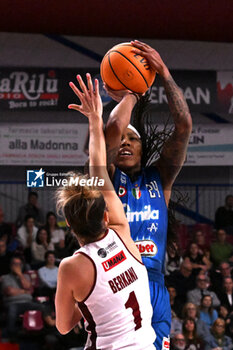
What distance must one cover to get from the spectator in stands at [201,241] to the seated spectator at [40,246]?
2417 millimetres

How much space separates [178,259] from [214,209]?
10.3 feet

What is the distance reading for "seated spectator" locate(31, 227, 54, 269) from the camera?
359 inches

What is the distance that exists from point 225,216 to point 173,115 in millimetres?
7292

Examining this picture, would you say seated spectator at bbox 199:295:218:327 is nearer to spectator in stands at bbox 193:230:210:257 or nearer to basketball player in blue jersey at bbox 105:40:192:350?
spectator in stands at bbox 193:230:210:257

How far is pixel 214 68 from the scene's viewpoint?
1220 centimetres

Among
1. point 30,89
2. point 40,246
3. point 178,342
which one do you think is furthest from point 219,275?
point 30,89

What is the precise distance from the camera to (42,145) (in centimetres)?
1112

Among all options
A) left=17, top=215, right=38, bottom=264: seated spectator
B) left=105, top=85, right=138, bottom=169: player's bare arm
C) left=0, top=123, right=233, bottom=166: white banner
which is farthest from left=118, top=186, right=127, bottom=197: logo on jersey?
left=0, top=123, right=233, bottom=166: white banner

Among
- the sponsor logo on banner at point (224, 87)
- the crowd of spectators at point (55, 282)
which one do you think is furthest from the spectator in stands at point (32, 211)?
the sponsor logo on banner at point (224, 87)

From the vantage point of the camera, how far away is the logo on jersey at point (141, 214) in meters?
3.76

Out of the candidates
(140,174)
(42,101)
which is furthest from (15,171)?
(140,174)

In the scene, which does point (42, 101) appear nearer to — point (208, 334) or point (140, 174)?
Result: point (208, 334)

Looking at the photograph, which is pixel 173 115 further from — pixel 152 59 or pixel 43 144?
pixel 43 144

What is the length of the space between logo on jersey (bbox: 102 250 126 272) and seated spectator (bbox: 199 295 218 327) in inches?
236
